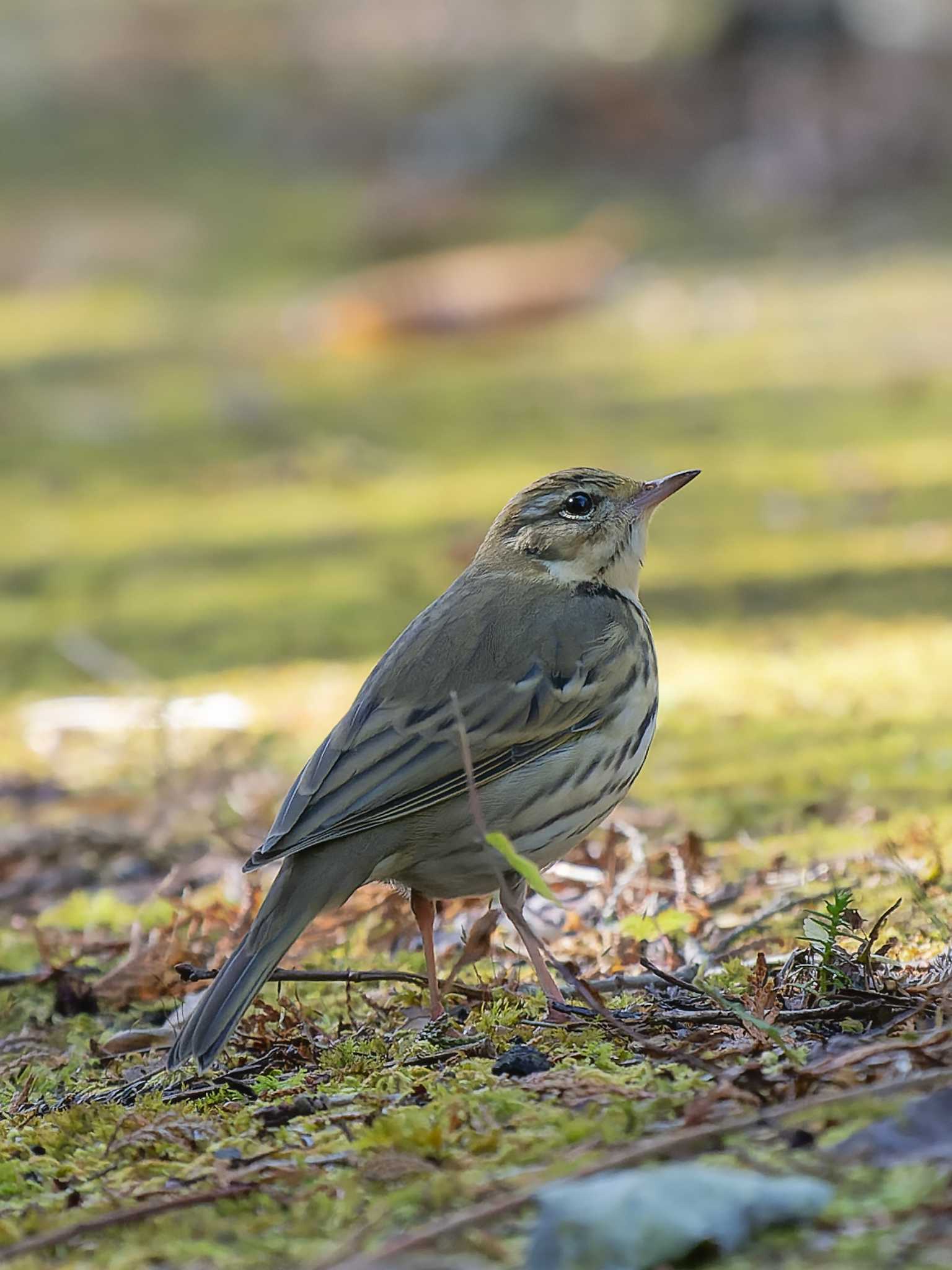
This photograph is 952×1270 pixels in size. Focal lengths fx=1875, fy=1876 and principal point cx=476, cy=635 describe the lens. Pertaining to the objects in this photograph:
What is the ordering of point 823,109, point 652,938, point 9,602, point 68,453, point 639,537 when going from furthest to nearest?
point 823,109 < point 68,453 < point 9,602 < point 639,537 < point 652,938

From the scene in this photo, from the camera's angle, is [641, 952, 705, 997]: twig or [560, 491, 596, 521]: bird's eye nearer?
[641, 952, 705, 997]: twig

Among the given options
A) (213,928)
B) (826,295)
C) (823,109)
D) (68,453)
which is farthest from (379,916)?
(823,109)

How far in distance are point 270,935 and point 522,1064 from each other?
23.3 inches

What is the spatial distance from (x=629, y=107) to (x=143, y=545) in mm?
9218

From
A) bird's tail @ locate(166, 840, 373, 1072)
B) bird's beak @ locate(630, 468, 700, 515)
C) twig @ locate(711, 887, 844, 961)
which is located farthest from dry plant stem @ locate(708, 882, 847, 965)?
bird's beak @ locate(630, 468, 700, 515)

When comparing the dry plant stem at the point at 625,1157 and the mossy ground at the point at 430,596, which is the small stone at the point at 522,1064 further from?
the dry plant stem at the point at 625,1157

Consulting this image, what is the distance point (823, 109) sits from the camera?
606 inches

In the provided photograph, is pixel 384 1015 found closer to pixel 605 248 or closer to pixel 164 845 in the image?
pixel 164 845

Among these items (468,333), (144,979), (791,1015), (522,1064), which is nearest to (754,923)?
(791,1015)

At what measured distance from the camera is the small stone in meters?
3.16

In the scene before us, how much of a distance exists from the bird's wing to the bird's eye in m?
0.31

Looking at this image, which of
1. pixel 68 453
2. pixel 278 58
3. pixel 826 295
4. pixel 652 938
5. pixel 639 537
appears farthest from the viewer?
pixel 278 58

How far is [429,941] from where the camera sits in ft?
12.5

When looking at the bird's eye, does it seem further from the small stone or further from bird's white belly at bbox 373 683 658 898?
the small stone
